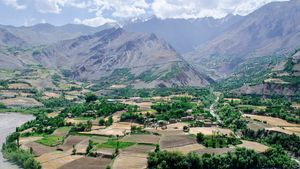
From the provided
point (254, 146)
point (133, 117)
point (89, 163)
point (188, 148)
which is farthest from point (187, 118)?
point (89, 163)

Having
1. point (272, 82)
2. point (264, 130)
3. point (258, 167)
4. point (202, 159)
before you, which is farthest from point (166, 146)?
point (272, 82)

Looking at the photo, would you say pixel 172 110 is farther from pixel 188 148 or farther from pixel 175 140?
pixel 188 148

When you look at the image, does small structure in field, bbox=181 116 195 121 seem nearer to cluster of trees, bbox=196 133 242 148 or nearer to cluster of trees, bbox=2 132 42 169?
cluster of trees, bbox=196 133 242 148

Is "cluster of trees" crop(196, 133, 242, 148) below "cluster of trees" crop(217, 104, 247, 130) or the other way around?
A: below

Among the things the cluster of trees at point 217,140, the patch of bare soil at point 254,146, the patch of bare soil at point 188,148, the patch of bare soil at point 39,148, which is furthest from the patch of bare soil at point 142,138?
the patch of bare soil at point 254,146

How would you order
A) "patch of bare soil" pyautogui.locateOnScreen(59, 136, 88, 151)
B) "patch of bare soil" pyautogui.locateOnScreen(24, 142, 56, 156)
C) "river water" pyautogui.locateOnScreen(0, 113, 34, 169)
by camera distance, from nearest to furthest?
"patch of bare soil" pyautogui.locateOnScreen(24, 142, 56, 156)
"patch of bare soil" pyautogui.locateOnScreen(59, 136, 88, 151)
"river water" pyautogui.locateOnScreen(0, 113, 34, 169)

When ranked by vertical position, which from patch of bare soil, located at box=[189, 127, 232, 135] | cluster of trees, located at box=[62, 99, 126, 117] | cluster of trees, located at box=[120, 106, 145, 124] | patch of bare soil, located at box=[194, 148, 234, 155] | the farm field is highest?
cluster of trees, located at box=[62, 99, 126, 117]

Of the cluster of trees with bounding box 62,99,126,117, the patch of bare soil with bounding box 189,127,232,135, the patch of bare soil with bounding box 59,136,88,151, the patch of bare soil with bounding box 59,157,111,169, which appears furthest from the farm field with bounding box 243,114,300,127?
the patch of bare soil with bounding box 59,157,111,169

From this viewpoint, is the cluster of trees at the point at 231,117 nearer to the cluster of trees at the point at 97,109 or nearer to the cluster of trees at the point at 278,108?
the cluster of trees at the point at 278,108

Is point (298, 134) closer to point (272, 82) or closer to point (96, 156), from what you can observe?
point (96, 156)
